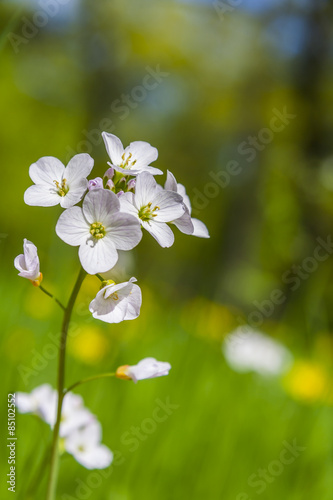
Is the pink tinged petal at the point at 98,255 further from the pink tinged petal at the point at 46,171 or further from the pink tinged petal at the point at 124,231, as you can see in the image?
the pink tinged petal at the point at 46,171

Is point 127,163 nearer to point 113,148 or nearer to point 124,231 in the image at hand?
point 113,148

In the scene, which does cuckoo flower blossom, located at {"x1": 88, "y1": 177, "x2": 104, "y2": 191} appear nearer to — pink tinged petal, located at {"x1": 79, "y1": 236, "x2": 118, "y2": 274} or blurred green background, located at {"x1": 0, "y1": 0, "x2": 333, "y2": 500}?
pink tinged petal, located at {"x1": 79, "y1": 236, "x2": 118, "y2": 274}

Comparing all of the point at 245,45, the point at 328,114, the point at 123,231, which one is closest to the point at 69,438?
the point at 123,231

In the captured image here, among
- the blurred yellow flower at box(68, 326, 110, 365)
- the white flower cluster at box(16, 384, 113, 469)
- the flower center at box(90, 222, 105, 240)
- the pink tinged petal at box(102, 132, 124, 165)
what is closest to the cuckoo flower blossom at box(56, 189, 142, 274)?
the flower center at box(90, 222, 105, 240)

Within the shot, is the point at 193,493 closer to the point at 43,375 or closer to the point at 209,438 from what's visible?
the point at 209,438

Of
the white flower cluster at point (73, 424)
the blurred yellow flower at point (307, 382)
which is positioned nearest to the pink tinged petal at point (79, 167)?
the white flower cluster at point (73, 424)

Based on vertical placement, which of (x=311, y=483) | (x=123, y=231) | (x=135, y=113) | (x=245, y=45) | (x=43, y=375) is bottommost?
(x=43, y=375)
